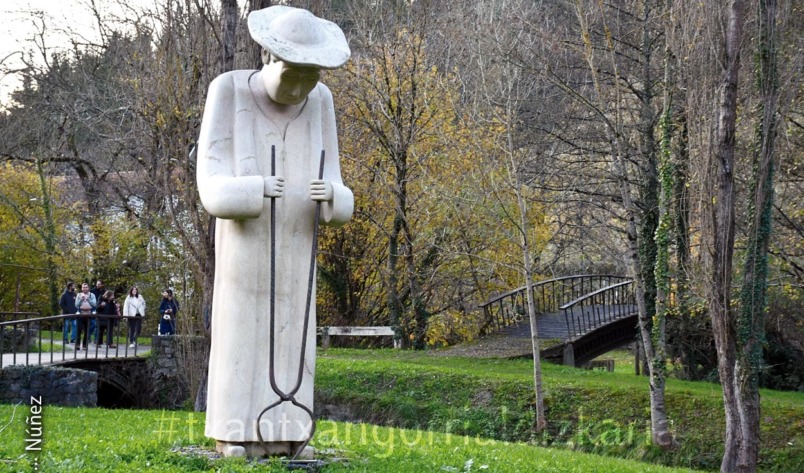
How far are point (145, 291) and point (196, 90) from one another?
1573 cm

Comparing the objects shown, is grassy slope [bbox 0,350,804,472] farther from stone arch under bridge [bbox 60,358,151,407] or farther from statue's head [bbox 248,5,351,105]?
stone arch under bridge [bbox 60,358,151,407]

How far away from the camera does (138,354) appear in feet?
82.5

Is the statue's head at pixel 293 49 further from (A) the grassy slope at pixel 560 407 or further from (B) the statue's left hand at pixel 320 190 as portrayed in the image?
(A) the grassy slope at pixel 560 407

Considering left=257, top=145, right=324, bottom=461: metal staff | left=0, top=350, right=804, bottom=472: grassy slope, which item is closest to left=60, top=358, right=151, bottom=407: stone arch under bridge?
left=0, top=350, right=804, bottom=472: grassy slope

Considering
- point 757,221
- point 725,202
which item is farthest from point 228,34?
point 757,221

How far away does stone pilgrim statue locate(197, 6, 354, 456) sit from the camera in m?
6.70

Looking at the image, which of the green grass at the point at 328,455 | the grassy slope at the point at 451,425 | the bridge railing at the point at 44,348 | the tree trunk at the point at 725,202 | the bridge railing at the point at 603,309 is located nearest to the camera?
the green grass at the point at 328,455

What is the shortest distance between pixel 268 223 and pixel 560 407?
1120 centimetres

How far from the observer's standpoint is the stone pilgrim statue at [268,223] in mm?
6695

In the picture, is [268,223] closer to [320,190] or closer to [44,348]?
[320,190]

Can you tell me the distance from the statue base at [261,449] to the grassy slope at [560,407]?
30.2 feet

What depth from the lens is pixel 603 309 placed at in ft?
84.7

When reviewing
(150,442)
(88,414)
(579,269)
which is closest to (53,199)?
(579,269)

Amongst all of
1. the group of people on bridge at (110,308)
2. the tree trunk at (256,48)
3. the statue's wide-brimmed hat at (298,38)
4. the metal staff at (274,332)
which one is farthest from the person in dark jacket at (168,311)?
the statue's wide-brimmed hat at (298,38)
